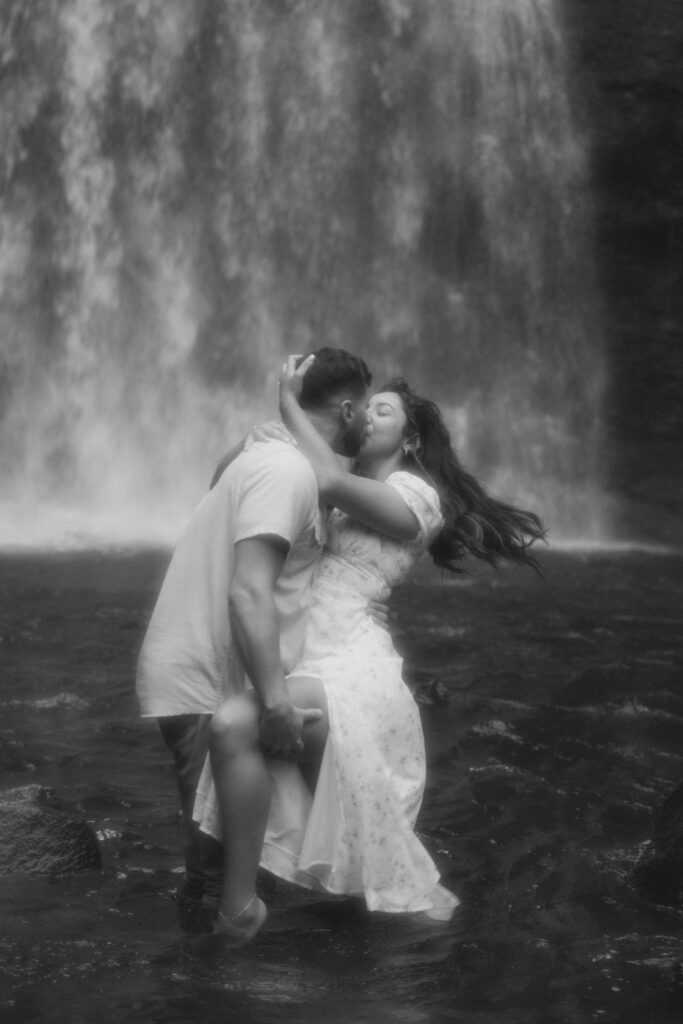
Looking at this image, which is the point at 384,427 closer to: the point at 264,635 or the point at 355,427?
the point at 355,427

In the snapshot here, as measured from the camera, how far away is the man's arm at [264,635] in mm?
3561

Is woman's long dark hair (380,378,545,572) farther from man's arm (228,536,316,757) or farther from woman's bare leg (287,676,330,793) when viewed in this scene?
man's arm (228,536,316,757)

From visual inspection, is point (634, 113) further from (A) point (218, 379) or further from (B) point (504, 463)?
(A) point (218, 379)

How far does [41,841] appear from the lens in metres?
4.41

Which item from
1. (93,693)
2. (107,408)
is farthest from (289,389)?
(107,408)

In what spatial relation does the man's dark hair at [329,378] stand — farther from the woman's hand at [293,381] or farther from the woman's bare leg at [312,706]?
the woman's bare leg at [312,706]

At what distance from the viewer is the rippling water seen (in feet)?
11.3

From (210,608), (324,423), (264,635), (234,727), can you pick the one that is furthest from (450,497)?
(234,727)

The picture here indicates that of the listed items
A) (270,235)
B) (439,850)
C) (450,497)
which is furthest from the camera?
(270,235)

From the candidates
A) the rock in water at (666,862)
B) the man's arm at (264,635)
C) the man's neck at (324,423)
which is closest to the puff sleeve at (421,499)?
the man's neck at (324,423)

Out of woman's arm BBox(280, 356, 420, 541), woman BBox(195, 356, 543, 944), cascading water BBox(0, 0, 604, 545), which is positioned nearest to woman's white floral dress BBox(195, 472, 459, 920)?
woman BBox(195, 356, 543, 944)

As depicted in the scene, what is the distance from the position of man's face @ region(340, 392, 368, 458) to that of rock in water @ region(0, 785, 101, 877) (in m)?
1.50

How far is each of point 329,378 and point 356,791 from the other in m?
1.15

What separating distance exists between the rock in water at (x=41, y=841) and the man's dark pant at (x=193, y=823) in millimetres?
525
